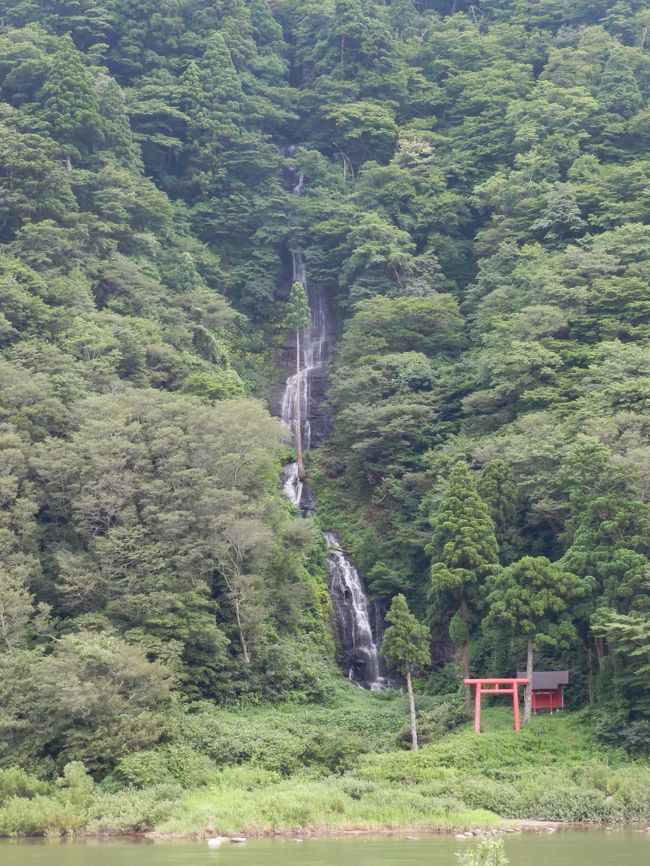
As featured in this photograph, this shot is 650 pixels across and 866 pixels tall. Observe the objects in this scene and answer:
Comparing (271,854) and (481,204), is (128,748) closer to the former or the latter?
(271,854)

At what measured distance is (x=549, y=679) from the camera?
38.4 metres

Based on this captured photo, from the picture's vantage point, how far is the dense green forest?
37.8 m

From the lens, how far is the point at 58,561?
39781mm

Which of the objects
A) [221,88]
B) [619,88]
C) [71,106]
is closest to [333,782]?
[71,106]

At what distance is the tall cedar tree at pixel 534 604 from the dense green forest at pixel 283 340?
0.10 metres

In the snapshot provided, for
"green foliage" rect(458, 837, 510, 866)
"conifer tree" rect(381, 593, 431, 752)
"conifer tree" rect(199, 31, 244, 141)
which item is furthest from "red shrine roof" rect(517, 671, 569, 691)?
"conifer tree" rect(199, 31, 244, 141)

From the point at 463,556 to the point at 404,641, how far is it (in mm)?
3695

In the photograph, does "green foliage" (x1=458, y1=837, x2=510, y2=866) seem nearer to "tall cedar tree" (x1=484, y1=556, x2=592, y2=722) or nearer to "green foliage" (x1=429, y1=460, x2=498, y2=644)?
"tall cedar tree" (x1=484, y1=556, x2=592, y2=722)

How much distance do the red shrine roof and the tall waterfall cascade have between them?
795 cm

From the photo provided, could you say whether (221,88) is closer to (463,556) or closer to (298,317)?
(298,317)

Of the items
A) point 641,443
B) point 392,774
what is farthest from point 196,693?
point 641,443

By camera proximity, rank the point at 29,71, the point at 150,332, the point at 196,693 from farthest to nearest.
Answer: the point at 29,71
the point at 150,332
the point at 196,693

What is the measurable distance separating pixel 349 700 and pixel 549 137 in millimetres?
34770

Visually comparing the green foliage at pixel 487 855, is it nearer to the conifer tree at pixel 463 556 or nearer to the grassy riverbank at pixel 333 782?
the grassy riverbank at pixel 333 782
